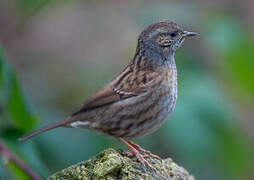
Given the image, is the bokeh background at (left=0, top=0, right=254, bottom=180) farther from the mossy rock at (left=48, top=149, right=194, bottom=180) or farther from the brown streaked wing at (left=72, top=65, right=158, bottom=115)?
the mossy rock at (left=48, top=149, right=194, bottom=180)

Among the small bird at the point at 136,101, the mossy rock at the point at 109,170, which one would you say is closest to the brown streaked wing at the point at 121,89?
the small bird at the point at 136,101

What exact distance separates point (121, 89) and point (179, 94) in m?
1.06

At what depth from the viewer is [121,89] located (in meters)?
6.00

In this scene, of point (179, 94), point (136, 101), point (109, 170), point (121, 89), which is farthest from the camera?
point (179, 94)

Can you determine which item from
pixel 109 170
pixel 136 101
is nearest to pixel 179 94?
pixel 136 101

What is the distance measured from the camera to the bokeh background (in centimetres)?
532

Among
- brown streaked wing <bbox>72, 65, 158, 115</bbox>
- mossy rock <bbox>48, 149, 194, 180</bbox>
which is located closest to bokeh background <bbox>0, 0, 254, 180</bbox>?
brown streaked wing <bbox>72, 65, 158, 115</bbox>

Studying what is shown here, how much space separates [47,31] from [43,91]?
3.41m

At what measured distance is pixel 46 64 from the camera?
29.5 feet

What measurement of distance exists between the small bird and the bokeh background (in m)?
0.55

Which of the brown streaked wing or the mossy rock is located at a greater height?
the brown streaked wing

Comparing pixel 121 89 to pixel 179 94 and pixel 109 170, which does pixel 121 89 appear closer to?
pixel 179 94

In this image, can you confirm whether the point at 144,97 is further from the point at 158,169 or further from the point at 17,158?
the point at 17,158

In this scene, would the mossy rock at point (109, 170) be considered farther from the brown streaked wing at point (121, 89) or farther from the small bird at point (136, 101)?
the brown streaked wing at point (121, 89)
